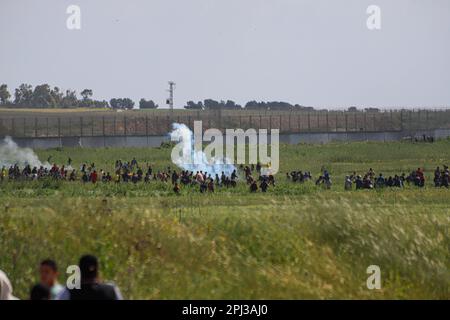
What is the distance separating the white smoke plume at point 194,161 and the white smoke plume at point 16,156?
989cm

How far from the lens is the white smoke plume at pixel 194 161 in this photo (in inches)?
2411

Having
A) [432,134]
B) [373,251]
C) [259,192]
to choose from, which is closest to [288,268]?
[373,251]

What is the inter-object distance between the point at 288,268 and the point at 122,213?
163 inches

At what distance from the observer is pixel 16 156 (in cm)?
7281

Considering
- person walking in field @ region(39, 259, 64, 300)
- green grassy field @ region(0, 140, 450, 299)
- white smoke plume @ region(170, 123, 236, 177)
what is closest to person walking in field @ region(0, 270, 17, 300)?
person walking in field @ region(39, 259, 64, 300)

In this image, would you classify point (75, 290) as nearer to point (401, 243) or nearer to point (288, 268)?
point (288, 268)

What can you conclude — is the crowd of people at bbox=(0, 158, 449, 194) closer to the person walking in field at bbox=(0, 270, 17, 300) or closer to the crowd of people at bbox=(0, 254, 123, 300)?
the person walking in field at bbox=(0, 270, 17, 300)

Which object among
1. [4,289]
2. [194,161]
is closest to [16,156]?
[194,161]

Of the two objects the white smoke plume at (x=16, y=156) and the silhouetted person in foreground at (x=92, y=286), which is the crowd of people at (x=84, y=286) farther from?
the white smoke plume at (x=16, y=156)

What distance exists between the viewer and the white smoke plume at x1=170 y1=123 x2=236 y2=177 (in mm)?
61250

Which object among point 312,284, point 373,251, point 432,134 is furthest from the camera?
point 432,134

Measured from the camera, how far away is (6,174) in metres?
55.9

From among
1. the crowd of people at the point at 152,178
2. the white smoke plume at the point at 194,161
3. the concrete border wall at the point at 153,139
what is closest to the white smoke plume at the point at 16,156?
the concrete border wall at the point at 153,139

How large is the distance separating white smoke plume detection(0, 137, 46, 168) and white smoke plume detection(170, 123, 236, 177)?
9891 millimetres
